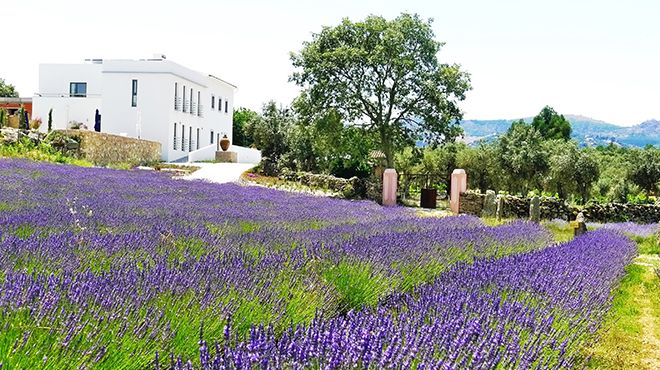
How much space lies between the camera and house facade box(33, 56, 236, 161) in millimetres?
33312

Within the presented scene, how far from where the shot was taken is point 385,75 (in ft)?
70.8

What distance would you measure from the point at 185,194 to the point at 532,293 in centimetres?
821

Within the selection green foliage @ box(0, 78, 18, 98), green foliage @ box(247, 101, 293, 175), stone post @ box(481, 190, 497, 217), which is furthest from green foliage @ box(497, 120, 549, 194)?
green foliage @ box(0, 78, 18, 98)

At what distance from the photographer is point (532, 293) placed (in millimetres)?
4422

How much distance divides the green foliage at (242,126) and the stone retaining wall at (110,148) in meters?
14.9

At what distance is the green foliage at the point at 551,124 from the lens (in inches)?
2512

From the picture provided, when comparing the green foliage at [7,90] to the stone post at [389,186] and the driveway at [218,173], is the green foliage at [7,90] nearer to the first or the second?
the driveway at [218,173]

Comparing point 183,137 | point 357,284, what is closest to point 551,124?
point 183,137

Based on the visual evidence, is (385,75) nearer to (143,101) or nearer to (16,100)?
(143,101)

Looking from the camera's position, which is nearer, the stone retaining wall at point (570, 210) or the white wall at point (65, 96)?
the stone retaining wall at point (570, 210)

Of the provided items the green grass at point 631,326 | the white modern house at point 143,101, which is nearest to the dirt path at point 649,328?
the green grass at point 631,326

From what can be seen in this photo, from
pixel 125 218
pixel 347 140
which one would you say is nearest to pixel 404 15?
pixel 347 140

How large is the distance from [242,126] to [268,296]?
150ft

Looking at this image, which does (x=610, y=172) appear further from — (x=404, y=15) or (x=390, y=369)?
(x=390, y=369)
